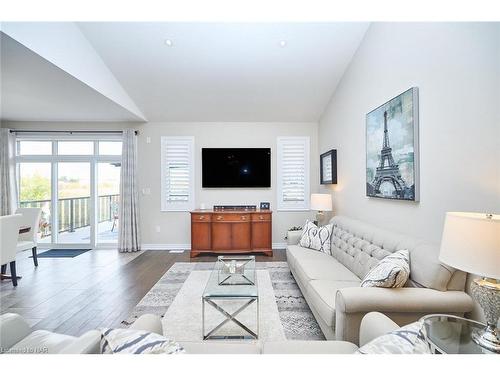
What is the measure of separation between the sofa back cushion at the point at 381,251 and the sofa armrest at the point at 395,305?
97mm

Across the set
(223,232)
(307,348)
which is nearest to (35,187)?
(223,232)

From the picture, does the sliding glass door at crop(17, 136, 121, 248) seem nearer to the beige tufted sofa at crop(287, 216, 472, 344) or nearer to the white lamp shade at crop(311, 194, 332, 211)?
the white lamp shade at crop(311, 194, 332, 211)

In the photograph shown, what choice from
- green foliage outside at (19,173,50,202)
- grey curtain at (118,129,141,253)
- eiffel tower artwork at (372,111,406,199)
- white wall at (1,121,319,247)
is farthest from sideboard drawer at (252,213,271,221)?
green foliage outside at (19,173,50,202)

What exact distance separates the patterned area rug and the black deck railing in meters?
2.46

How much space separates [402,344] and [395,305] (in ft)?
2.40

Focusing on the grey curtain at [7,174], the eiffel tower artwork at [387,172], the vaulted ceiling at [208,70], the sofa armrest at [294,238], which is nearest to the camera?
the eiffel tower artwork at [387,172]

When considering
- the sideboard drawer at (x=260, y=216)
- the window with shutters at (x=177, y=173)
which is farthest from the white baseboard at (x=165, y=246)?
the sideboard drawer at (x=260, y=216)

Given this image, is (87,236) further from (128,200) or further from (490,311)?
(490,311)

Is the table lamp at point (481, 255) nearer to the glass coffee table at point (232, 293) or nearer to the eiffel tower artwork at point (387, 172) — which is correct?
the eiffel tower artwork at point (387, 172)

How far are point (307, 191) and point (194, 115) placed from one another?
2.82 meters

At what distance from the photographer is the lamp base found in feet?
3.53

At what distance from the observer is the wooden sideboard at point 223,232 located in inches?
171

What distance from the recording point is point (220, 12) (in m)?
0.86
